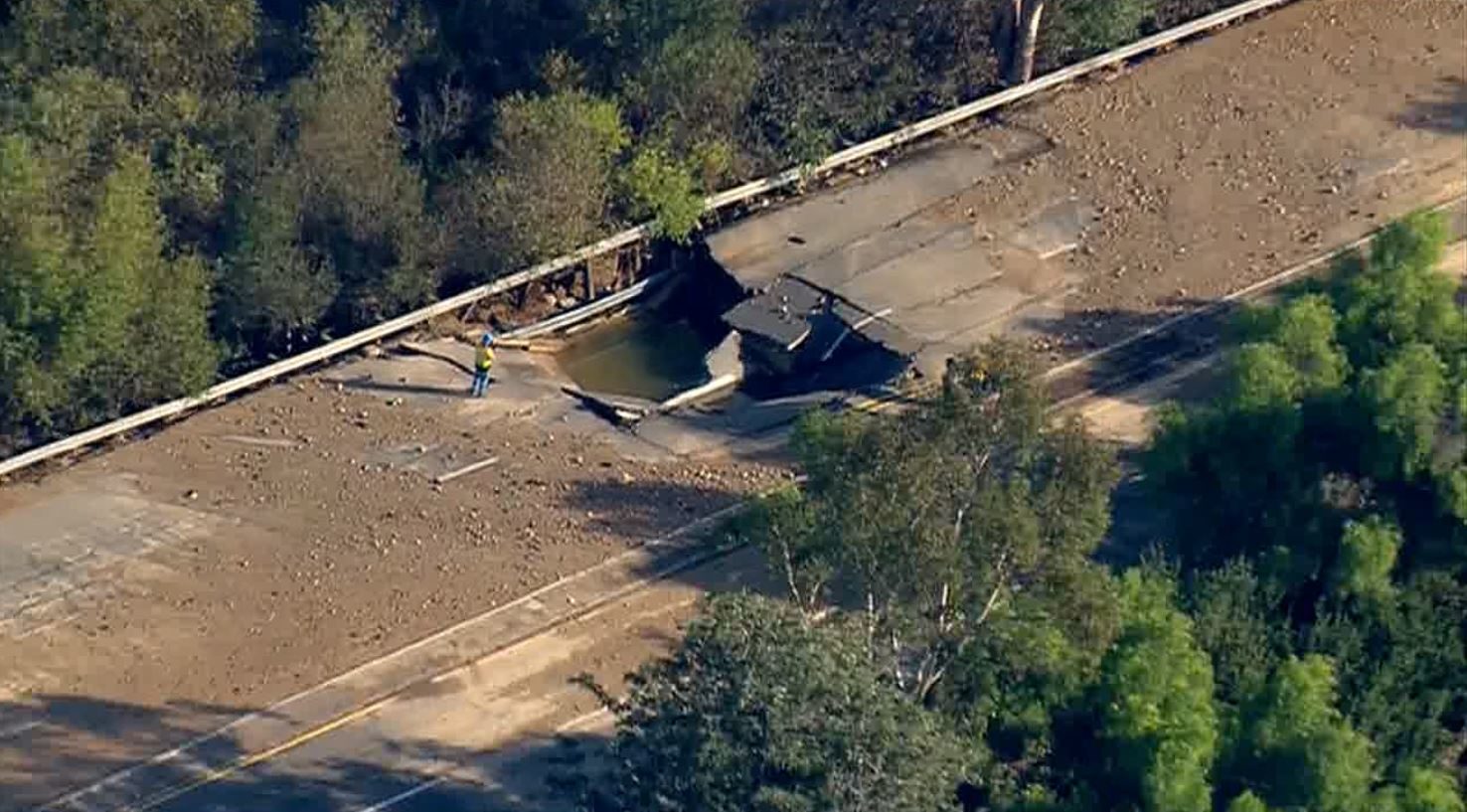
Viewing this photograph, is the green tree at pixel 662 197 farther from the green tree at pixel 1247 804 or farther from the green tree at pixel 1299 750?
the green tree at pixel 1247 804

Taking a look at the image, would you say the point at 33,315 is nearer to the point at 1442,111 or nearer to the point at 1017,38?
the point at 1017,38

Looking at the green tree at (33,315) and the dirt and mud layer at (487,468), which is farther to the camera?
the green tree at (33,315)

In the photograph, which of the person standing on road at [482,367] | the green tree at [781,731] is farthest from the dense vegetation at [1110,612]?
the person standing on road at [482,367]

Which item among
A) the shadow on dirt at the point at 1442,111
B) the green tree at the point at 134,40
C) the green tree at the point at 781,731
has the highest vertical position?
the green tree at the point at 134,40

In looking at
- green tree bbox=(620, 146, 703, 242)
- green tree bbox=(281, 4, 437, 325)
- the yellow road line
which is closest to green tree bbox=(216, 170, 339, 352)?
green tree bbox=(281, 4, 437, 325)

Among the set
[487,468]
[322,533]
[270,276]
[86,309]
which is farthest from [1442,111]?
[86,309]

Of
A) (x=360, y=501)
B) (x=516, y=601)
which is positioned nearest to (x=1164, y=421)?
(x=516, y=601)

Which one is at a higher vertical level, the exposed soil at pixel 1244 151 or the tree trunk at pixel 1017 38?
the tree trunk at pixel 1017 38
